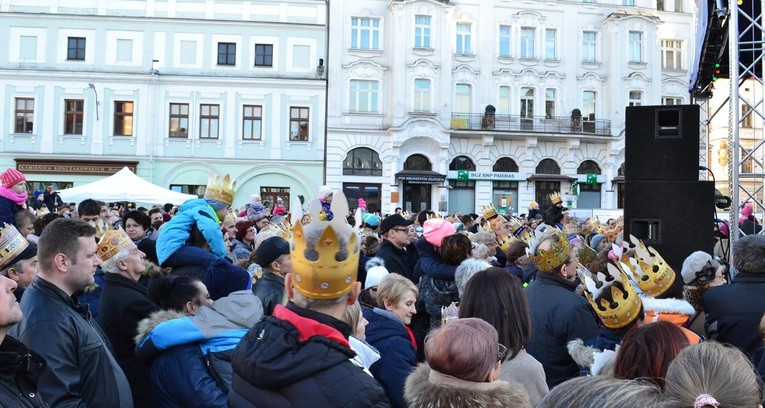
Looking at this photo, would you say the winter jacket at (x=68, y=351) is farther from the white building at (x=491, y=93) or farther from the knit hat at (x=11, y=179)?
the white building at (x=491, y=93)

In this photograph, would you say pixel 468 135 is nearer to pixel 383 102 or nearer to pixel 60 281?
pixel 383 102

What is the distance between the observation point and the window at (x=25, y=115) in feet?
105

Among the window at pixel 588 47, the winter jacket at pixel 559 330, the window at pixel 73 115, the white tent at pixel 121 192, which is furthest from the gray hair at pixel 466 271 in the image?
the window at pixel 588 47

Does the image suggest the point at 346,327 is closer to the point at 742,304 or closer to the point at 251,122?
the point at 742,304

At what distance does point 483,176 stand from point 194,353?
31437 mm

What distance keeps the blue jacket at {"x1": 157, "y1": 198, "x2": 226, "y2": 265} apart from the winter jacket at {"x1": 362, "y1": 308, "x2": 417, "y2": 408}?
2.58 meters

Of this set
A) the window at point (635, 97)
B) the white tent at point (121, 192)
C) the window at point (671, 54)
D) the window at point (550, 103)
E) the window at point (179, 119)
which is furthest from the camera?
the window at point (671, 54)

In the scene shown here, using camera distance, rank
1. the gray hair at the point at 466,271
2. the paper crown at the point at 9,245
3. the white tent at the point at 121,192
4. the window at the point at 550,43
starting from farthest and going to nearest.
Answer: the window at the point at 550,43, the white tent at the point at 121,192, the gray hair at the point at 466,271, the paper crown at the point at 9,245

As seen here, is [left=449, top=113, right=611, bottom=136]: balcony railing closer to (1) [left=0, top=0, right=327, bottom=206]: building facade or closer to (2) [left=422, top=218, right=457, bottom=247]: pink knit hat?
(1) [left=0, top=0, right=327, bottom=206]: building facade

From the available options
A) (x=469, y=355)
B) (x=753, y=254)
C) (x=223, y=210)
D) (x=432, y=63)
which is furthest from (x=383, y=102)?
(x=469, y=355)

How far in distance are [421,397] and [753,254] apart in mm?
3409

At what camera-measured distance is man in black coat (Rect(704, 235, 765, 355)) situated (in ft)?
15.1

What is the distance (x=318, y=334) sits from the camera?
7.84ft

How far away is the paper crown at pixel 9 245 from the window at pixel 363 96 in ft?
96.9
